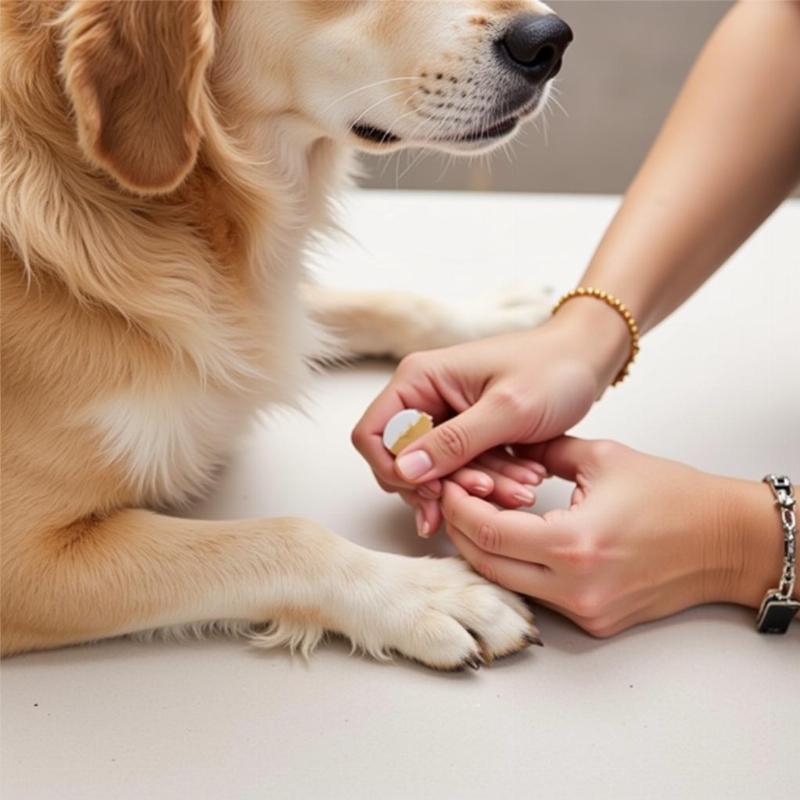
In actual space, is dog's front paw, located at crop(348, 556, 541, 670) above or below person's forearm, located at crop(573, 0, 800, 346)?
below

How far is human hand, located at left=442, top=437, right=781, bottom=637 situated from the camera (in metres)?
0.83

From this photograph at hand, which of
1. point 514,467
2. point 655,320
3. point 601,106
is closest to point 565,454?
point 514,467

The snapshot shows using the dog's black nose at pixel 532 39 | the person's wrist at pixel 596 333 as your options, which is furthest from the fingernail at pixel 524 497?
the dog's black nose at pixel 532 39

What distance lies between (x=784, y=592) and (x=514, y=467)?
0.25 metres

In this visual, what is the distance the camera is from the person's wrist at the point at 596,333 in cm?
101

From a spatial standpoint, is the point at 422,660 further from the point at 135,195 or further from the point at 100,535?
the point at 135,195

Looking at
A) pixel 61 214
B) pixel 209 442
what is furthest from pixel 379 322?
pixel 61 214

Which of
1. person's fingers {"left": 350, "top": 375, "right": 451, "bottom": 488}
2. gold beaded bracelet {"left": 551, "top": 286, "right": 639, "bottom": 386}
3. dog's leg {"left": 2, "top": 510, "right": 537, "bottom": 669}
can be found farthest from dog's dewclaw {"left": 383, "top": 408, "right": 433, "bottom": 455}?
gold beaded bracelet {"left": 551, "top": 286, "right": 639, "bottom": 386}

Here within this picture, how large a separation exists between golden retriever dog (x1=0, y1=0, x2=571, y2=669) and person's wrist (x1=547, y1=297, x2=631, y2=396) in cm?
19

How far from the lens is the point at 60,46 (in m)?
0.81

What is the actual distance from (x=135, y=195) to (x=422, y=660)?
450 millimetres


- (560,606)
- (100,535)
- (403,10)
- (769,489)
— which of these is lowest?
(100,535)

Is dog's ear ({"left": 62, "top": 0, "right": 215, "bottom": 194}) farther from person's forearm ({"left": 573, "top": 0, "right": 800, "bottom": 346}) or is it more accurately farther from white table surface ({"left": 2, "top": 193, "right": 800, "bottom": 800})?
person's forearm ({"left": 573, "top": 0, "right": 800, "bottom": 346})

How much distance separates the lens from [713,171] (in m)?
1.10
